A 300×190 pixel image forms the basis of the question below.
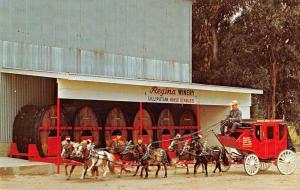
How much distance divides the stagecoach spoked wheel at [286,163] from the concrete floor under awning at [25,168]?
23.0 feet

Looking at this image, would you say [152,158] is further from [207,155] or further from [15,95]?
[15,95]

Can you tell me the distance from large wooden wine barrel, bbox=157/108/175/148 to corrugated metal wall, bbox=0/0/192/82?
205 cm

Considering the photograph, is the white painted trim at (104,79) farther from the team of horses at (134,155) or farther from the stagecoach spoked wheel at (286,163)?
the stagecoach spoked wheel at (286,163)

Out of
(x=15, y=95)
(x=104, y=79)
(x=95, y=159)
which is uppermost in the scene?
(x=104, y=79)

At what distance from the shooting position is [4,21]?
20.1 meters

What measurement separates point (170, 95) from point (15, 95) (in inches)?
219

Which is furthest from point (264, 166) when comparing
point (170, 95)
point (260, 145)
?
point (170, 95)

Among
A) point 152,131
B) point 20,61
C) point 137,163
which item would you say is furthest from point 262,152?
point 20,61

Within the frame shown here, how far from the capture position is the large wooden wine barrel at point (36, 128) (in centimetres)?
1953

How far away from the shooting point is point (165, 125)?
24.4 m

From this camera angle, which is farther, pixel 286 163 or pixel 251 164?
pixel 286 163

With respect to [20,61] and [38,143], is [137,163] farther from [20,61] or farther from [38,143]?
[20,61]

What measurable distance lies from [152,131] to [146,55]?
380 cm

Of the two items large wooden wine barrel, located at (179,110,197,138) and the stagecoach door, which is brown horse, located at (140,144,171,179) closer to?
the stagecoach door
